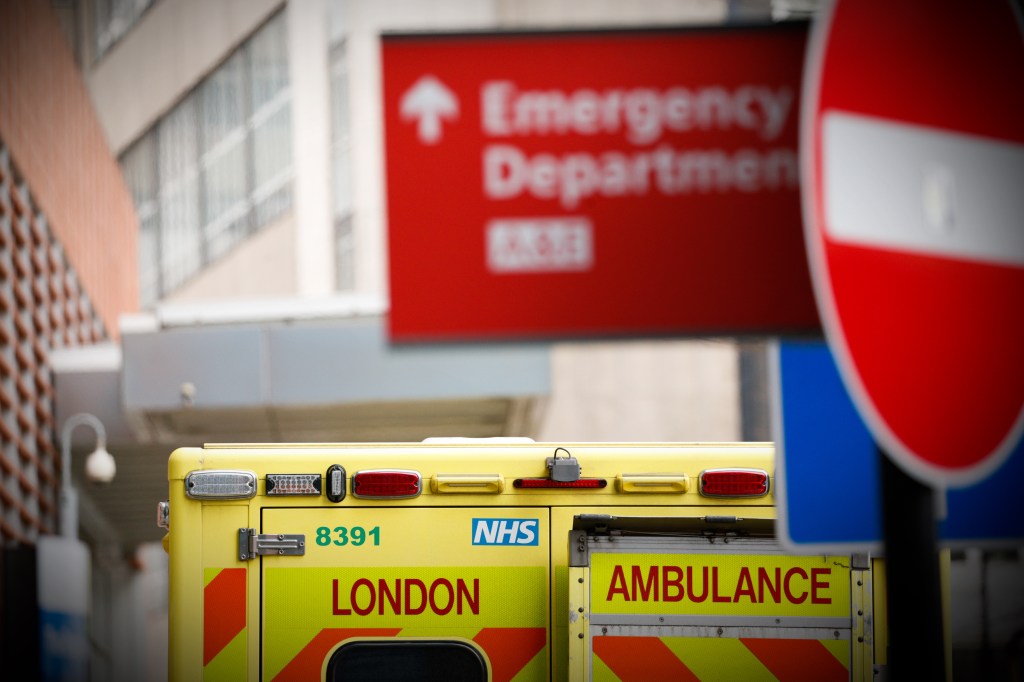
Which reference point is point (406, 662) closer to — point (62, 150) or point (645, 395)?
point (62, 150)

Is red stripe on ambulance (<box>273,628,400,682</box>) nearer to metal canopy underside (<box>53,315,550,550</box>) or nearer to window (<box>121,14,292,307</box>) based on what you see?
metal canopy underside (<box>53,315,550,550</box>)

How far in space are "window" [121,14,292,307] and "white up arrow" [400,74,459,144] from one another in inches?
1028

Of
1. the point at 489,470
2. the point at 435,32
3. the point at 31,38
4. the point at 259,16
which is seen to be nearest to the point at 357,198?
the point at 259,16

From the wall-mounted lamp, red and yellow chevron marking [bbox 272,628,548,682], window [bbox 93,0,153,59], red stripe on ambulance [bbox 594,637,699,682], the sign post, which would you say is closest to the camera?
the sign post

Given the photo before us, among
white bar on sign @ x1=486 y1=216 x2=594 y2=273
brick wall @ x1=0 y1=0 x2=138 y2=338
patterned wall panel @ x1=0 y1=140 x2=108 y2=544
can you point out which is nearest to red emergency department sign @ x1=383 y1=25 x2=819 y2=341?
white bar on sign @ x1=486 y1=216 x2=594 y2=273

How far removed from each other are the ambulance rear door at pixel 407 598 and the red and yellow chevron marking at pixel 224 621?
86 millimetres

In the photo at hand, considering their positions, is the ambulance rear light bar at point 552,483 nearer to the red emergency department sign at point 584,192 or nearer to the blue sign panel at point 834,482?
the blue sign panel at point 834,482

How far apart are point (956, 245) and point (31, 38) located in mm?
16315

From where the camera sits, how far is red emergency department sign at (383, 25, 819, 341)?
2.55 meters

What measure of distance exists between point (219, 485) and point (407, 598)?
0.84m

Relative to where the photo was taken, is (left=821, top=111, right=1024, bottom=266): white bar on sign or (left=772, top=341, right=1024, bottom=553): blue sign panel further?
(left=772, top=341, right=1024, bottom=553): blue sign panel

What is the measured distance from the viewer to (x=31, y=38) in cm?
1686

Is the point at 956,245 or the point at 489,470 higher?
the point at 956,245

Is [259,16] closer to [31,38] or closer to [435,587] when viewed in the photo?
[31,38]
